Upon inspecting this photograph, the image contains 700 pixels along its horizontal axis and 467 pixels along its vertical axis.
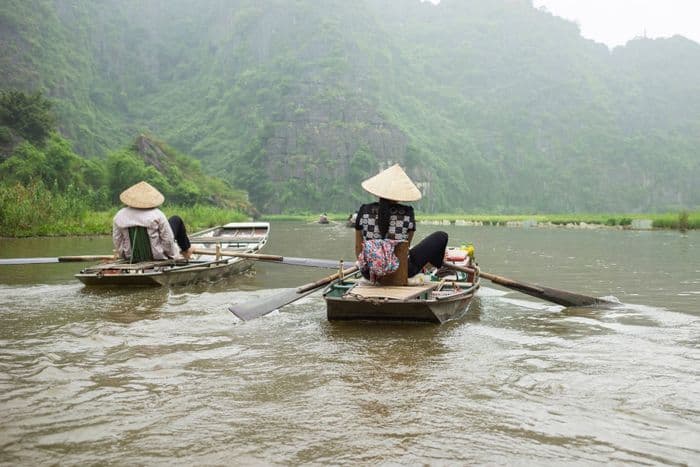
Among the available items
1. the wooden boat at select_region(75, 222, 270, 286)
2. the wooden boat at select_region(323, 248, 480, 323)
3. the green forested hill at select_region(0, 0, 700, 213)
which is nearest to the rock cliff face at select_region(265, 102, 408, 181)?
the green forested hill at select_region(0, 0, 700, 213)

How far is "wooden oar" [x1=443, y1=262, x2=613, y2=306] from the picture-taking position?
855 cm

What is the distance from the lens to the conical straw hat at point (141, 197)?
1007 cm

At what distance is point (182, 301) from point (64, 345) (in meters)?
3.15

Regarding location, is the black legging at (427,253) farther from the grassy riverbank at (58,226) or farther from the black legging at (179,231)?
the grassy riverbank at (58,226)

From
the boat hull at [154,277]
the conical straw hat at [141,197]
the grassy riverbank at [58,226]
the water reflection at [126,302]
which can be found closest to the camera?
the water reflection at [126,302]

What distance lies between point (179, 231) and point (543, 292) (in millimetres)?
6018

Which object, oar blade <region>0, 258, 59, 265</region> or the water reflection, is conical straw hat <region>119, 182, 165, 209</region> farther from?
oar blade <region>0, 258, 59, 265</region>

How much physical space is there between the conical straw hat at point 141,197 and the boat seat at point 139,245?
0.42 metres

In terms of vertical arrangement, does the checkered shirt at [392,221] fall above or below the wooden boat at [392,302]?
above

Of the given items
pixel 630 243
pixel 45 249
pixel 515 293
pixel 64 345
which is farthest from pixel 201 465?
pixel 630 243

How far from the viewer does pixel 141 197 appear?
10.2m

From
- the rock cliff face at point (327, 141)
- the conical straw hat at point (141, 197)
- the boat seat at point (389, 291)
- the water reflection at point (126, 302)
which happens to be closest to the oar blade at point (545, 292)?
the boat seat at point (389, 291)

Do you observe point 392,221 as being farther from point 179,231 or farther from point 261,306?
point 179,231

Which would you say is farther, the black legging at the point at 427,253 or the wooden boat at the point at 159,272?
the wooden boat at the point at 159,272
